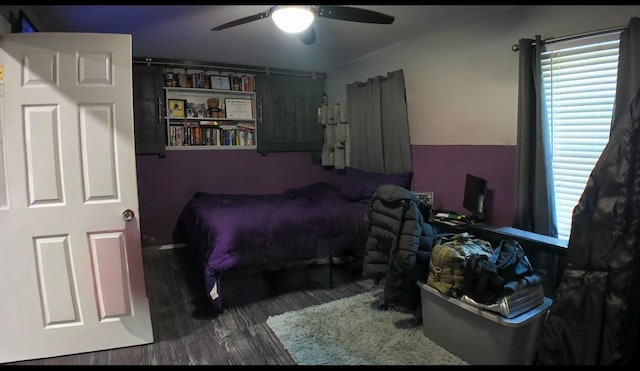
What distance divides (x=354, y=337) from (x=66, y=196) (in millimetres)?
1935

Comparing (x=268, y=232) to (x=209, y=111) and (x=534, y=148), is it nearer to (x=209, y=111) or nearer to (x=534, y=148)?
(x=534, y=148)

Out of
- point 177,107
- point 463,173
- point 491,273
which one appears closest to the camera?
point 491,273

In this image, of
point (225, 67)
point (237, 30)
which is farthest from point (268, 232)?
point (225, 67)

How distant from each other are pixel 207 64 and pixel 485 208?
3.44 metres

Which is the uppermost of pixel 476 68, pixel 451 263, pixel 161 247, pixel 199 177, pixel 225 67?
pixel 225 67

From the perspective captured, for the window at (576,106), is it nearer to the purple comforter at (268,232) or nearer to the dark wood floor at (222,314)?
the purple comforter at (268,232)

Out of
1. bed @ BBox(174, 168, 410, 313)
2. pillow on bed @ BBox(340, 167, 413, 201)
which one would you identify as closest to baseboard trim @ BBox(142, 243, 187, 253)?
bed @ BBox(174, 168, 410, 313)

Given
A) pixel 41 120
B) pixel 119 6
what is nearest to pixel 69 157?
pixel 41 120

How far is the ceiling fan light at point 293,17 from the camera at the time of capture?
222 centimetres

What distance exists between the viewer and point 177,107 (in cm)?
434

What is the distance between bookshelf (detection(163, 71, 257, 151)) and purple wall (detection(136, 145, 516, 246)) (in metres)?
0.14

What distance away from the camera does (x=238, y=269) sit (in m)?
2.88

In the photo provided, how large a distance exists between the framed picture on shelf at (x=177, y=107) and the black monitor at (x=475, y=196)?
3.24m

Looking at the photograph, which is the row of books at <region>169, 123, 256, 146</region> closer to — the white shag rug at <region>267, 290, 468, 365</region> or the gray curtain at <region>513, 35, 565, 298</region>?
the white shag rug at <region>267, 290, 468, 365</region>
